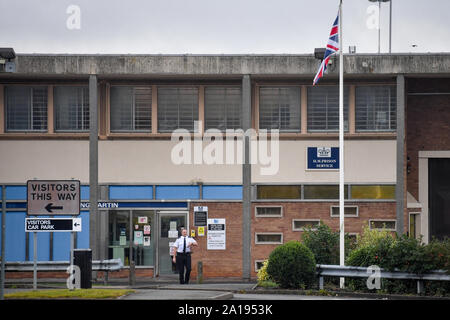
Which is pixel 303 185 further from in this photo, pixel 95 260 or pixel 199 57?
pixel 95 260

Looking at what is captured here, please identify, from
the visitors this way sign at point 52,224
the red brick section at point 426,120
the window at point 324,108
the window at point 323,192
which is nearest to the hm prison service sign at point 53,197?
the visitors this way sign at point 52,224

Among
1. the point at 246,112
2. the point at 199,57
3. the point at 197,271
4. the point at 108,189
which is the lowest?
the point at 197,271

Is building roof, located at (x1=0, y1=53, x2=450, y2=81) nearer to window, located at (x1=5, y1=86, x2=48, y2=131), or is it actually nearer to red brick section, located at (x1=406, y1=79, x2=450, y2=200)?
window, located at (x1=5, y1=86, x2=48, y2=131)

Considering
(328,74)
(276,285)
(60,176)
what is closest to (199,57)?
(328,74)

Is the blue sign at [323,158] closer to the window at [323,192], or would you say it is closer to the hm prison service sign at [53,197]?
the window at [323,192]

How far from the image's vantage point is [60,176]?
104ft

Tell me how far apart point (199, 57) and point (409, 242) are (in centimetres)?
1105

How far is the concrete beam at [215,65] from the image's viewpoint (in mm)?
30609

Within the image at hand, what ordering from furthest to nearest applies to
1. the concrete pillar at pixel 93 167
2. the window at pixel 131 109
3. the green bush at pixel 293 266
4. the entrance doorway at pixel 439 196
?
1. the entrance doorway at pixel 439 196
2. the window at pixel 131 109
3. the concrete pillar at pixel 93 167
4. the green bush at pixel 293 266

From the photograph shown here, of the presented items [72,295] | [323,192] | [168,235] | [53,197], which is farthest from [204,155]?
[72,295]

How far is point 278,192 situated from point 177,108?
4.70m

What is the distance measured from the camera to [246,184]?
102ft

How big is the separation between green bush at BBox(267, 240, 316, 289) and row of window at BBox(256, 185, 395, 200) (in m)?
7.44

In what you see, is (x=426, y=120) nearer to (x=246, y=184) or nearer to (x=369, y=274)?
(x=246, y=184)
